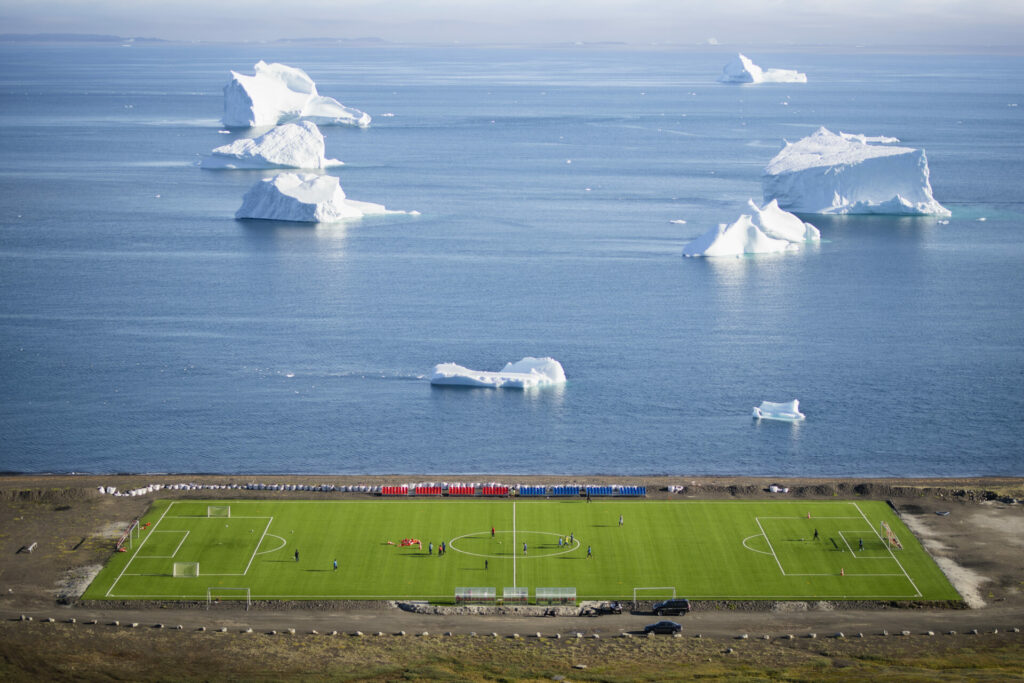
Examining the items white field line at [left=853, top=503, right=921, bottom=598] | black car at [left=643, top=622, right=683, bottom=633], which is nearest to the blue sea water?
white field line at [left=853, top=503, right=921, bottom=598]

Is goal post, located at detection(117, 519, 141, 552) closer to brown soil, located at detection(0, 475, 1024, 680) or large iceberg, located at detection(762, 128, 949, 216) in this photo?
brown soil, located at detection(0, 475, 1024, 680)

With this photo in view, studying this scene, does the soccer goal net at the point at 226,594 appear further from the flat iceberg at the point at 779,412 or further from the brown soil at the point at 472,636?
the flat iceberg at the point at 779,412

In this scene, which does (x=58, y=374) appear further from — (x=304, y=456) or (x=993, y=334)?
(x=993, y=334)

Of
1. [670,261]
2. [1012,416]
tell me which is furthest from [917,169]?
[1012,416]

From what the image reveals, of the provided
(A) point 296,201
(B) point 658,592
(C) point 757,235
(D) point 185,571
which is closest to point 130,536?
(D) point 185,571

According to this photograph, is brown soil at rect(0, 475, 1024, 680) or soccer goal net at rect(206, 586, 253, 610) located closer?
brown soil at rect(0, 475, 1024, 680)

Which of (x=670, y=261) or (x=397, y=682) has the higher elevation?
(x=670, y=261)
